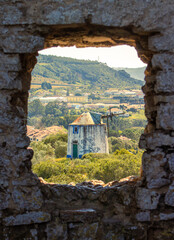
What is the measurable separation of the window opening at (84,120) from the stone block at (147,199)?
5.37 m

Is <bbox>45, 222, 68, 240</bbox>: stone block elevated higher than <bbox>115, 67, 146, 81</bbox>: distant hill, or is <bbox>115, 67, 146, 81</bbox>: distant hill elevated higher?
<bbox>115, 67, 146, 81</bbox>: distant hill

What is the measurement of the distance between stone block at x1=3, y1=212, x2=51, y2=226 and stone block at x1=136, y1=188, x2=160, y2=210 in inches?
46.2

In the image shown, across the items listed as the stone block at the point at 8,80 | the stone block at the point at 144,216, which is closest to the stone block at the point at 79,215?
the stone block at the point at 144,216

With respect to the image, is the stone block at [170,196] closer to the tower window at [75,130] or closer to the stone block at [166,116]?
the stone block at [166,116]

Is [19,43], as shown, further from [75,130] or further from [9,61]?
[75,130]

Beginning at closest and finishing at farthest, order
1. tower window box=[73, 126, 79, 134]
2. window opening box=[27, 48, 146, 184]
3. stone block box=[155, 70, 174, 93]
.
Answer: stone block box=[155, 70, 174, 93], window opening box=[27, 48, 146, 184], tower window box=[73, 126, 79, 134]

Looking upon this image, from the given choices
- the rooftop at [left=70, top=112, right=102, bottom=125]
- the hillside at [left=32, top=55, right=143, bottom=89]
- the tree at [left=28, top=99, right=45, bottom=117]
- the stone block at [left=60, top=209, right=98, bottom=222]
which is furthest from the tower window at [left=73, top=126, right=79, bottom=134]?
the hillside at [left=32, top=55, right=143, bottom=89]

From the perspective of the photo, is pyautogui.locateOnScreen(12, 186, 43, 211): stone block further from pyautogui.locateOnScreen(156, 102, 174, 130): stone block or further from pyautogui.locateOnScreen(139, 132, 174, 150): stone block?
pyautogui.locateOnScreen(156, 102, 174, 130): stone block

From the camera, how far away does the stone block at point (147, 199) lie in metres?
3.68

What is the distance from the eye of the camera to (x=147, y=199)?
12.2 ft

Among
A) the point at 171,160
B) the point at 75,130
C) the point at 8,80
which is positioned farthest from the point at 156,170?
the point at 75,130

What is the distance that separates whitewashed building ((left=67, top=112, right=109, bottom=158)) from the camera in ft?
57.8

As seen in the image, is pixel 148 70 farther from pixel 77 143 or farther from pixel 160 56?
pixel 77 143

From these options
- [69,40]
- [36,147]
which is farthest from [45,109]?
[69,40]
